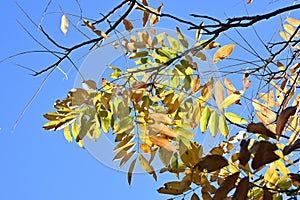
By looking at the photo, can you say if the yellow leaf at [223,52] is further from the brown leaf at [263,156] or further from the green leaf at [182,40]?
the brown leaf at [263,156]

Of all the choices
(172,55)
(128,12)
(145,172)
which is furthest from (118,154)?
(128,12)

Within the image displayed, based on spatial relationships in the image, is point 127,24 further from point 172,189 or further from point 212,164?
point 212,164

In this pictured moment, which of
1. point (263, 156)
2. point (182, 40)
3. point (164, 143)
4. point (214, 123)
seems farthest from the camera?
point (182, 40)

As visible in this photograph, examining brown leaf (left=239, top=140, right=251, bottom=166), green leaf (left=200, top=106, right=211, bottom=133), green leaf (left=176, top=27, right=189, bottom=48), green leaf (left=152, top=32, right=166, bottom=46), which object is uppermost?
green leaf (left=152, top=32, right=166, bottom=46)

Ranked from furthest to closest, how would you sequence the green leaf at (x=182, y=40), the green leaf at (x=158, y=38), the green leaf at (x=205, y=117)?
1. the green leaf at (x=158, y=38)
2. the green leaf at (x=182, y=40)
3. the green leaf at (x=205, y=117)

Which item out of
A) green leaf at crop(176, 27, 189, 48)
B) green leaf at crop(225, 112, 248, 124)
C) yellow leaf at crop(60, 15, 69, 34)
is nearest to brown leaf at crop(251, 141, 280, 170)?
green leaf at crop(225, 112, 248, 124)

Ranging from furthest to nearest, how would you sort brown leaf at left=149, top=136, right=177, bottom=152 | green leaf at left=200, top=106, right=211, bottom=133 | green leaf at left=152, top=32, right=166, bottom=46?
green leaf at left=152, top=32, right=166, bottom=46
green leaf at left=200, top=106, right=211, bottom=133
brown leaf at left=149, top=136, right=177, bottom=152

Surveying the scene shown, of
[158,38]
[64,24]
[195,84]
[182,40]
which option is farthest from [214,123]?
[64,24]

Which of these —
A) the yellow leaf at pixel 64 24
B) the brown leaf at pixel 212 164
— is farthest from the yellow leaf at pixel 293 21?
the brown leaf at pixel 212 164

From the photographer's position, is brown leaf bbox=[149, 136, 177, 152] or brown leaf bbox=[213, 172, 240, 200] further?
brown leaf bbox=[149, 136, 177, 152]

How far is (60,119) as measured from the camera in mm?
1445

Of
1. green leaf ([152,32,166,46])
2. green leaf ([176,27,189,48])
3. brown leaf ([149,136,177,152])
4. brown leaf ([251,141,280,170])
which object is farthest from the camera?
green leaf ([152,32,166,46])

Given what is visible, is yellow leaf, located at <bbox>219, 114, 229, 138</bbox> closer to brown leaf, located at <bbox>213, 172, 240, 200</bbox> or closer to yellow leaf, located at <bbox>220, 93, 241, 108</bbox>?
yellow leaf, located at <bbox>220, 93, 241, 108</bbox>

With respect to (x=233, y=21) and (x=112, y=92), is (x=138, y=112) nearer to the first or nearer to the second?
(x=112, y=92)
